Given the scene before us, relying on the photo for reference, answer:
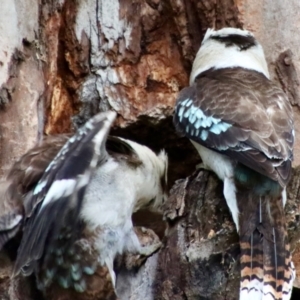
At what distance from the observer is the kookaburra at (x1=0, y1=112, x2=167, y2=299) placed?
3.65 metres

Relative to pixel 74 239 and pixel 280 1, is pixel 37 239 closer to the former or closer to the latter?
pixel 74 239

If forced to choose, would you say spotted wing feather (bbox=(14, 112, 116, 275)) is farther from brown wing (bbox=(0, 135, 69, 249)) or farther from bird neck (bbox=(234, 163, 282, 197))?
bird neck (bbox=(234, 163, 282, 197))

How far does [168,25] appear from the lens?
4.83m

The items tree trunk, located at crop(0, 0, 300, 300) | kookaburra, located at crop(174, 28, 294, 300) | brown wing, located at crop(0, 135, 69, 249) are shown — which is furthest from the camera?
tree trunk, located at crop(0, 0, 300, 300)

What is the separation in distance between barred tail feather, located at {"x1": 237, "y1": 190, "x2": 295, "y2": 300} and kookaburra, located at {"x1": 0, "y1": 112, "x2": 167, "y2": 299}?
51 centimetres

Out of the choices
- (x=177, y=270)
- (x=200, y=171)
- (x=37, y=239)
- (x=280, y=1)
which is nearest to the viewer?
(x=37, y=239)

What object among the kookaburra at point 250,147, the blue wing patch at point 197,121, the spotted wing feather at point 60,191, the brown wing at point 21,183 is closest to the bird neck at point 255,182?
the kookaburra at point 250,147

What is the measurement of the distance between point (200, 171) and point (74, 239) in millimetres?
659

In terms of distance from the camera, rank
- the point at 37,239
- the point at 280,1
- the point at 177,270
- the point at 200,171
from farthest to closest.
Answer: the point at 280,1, the point at 200,171, the point at 177,270, the point at 37,239

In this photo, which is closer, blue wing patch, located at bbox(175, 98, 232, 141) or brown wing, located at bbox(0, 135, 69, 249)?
brown wing, located at bbox(0, 135, 69, 249)

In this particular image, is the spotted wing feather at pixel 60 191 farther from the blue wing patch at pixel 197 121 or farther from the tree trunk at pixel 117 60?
the tree trunk at pixel 117 60

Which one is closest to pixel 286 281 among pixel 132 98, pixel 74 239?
pixel 74 239

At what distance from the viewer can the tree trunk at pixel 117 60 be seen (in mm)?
4457

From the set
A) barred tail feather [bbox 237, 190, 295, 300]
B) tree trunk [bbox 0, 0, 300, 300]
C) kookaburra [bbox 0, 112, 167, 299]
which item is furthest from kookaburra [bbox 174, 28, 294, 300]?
kookaburra [bbox 0, 112, 167, 299]
